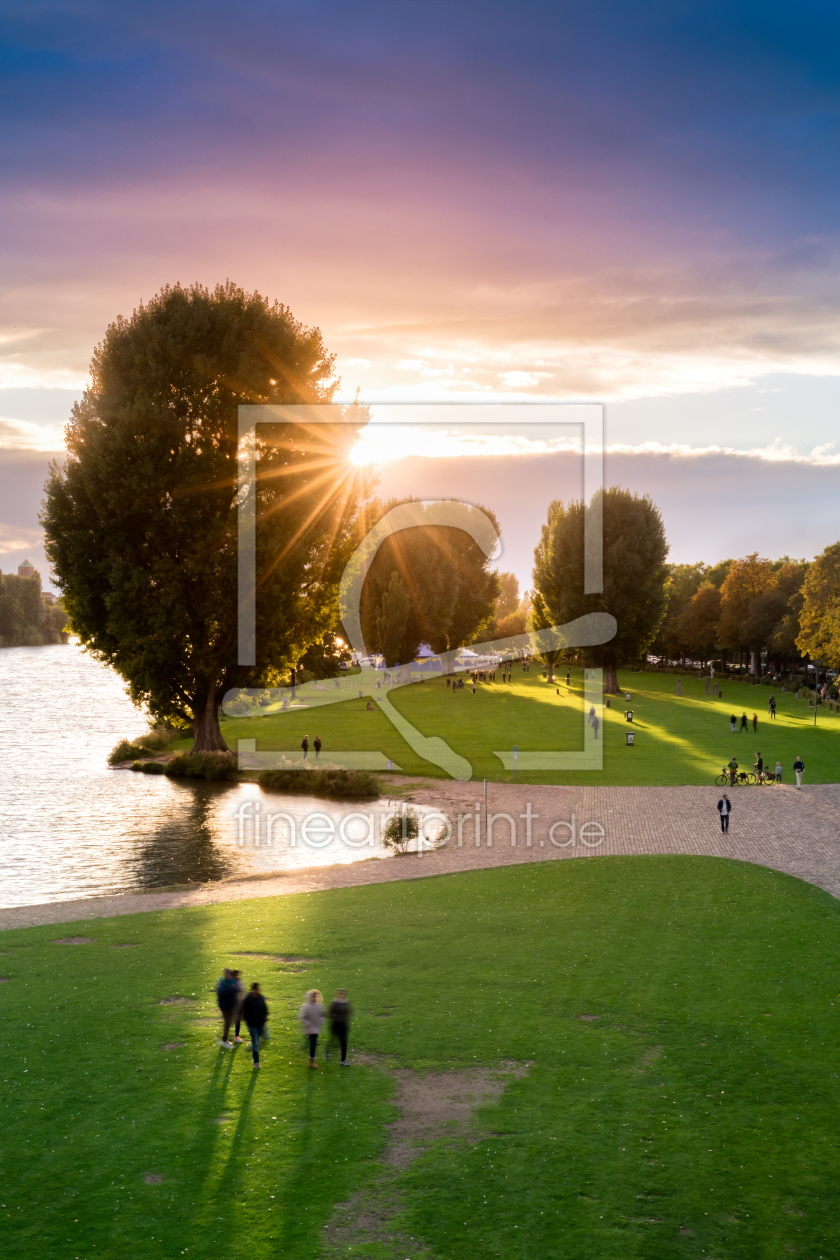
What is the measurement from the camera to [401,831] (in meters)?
37.2

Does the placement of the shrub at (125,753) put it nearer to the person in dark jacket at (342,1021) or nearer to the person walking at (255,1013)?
the person walking at (255,1013)

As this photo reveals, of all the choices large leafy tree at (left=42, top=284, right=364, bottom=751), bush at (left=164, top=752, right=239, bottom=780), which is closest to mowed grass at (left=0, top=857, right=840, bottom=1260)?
large leafy tree at (left=42, top=284, right=364, bottom=751)

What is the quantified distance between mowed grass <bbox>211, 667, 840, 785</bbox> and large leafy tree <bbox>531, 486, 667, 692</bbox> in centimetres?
551

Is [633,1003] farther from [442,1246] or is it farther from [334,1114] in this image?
[442,1246]

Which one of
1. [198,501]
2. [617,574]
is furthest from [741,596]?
[198,501]

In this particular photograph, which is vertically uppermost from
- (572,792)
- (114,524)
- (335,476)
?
(335,476)

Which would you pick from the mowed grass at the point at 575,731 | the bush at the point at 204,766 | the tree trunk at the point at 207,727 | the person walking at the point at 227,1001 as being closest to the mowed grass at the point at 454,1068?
the person walking at the point at 227,1001

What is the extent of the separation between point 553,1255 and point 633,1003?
301 inches

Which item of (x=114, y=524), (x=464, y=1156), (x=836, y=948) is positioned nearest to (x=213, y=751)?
(x=114, y=524)

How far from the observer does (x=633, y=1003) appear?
57.8ft

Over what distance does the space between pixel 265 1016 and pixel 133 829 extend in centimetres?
2544

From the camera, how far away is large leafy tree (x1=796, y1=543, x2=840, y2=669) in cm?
6719

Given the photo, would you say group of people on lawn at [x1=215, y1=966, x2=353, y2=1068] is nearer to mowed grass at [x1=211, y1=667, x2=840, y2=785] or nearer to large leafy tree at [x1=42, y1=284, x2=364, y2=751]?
large leafy tree at [x1=42, y1=284, x2=364, y2=751]

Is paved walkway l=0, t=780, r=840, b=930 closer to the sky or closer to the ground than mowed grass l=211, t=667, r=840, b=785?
closer to the ground
